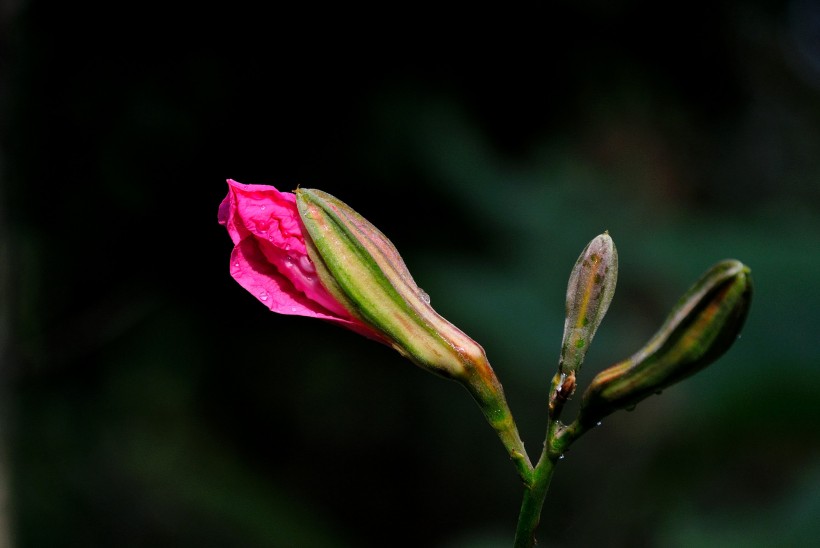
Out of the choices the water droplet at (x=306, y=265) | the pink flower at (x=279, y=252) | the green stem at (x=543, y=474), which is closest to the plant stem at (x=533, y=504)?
the green stem at (x=543, y=474)

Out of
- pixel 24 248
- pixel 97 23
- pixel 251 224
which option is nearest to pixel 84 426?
pixel 24 248

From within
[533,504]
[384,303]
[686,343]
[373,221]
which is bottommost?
[373,221]

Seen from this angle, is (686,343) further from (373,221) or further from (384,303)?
(373,221)

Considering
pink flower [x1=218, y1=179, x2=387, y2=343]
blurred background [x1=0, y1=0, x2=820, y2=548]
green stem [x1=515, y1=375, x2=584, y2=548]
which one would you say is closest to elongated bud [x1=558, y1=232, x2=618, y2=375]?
green stem [x1=515, y1=375, x2=584, y2=548]

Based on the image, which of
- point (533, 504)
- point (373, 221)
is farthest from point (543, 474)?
point (373, 221)

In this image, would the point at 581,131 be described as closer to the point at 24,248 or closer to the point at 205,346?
the point at 205,346

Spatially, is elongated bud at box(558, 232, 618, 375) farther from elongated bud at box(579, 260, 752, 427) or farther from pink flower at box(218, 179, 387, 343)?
pink flower at box(218, 179, 387, 343)
